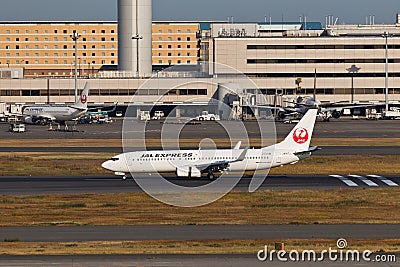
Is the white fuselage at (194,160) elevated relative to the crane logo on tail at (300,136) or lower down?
lower down

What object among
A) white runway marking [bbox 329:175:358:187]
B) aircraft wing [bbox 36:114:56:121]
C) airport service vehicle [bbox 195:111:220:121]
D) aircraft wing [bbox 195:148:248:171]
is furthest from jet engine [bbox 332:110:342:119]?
aircraft wing [bbox 195:148:248:171]

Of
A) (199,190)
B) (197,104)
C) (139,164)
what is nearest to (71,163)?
(139,164)

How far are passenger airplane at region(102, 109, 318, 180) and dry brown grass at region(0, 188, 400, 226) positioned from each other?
9.22 m

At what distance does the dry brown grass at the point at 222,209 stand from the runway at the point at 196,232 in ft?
5.79

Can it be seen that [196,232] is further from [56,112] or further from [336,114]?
[336,114]

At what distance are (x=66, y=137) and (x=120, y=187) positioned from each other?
6203 centimetres

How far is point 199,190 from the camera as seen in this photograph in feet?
205

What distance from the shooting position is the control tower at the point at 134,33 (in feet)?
627

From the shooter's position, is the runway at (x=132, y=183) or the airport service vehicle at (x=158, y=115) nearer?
the runway at (x=132, y=183)

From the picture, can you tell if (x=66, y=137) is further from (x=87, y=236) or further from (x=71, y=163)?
(x=87, y=236)

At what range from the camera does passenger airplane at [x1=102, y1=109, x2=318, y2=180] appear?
69.2m

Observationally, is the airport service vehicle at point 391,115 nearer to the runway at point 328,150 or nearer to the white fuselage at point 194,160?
the runway at point 328,150

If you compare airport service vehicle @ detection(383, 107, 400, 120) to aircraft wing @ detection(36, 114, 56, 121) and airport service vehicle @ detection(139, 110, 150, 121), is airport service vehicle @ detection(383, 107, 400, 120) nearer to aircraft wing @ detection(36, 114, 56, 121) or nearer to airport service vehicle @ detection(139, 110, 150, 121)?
airport service vehicle @ detection(139, 110, 150, 121)

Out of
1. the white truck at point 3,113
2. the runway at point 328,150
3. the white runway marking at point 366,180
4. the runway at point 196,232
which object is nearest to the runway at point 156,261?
the runway at point 196,232
